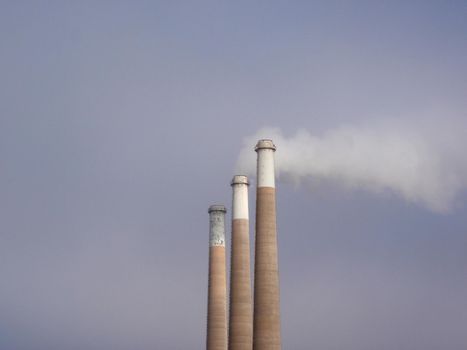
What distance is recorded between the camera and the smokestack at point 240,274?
1395 inches

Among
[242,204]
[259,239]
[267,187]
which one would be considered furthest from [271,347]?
[242,204]

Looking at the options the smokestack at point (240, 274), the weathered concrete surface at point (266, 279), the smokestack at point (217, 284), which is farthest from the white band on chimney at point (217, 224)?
the weathered concrete surface at point (266, 279)

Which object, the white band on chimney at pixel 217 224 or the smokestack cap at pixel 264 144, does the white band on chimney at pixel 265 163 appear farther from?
the white band on chimney at pixel 217 224

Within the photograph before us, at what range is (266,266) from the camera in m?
31.1

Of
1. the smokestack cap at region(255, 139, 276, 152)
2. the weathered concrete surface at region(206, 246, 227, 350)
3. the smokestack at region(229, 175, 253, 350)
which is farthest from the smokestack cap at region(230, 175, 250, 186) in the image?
the smokestack cap at region(255, 139, 276, 152)

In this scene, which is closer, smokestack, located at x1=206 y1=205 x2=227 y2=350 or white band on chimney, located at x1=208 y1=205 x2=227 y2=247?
smokestack, located at x1=206 y1=205 x2=227 y2=350

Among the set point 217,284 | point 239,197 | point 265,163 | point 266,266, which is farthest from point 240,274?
point 265,163

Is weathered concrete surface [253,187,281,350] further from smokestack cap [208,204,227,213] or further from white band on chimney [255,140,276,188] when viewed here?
smokestack cap [208,204,227,213]

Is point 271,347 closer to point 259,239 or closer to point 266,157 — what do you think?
point 259,239

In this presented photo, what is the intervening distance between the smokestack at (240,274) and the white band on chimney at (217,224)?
8.41 feet

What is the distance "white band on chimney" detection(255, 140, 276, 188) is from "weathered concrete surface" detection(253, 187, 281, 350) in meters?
0.36

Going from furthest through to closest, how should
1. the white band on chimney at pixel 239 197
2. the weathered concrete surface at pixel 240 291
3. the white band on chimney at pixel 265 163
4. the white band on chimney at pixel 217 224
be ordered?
1. the white band on chimney at pixel 217 224
2. the white band on chimney at pixel 239 197
3. the weathered concrete surface at pixel 240 291
4. the white band on chimney at pixel 265 163

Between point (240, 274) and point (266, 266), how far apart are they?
6.09 metres

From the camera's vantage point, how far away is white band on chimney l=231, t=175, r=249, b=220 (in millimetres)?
37625
